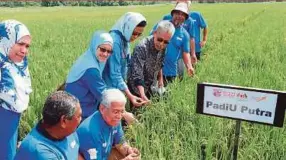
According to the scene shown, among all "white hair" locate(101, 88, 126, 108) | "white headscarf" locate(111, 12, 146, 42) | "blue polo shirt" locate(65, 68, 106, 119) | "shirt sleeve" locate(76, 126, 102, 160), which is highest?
"white headscarf" locate(111, 12, 146, 42)

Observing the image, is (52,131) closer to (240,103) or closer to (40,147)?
(40,147)

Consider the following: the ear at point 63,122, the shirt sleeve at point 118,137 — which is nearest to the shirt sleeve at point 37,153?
the ear at point 63,122

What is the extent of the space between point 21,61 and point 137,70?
117cm

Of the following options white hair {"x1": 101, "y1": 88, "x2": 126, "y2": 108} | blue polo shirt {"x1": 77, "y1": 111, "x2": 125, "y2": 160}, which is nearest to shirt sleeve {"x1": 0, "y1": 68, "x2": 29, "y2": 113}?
blue polo shirt {"x1": 77, "y1": 111, "x2": 125, "y2": 160}

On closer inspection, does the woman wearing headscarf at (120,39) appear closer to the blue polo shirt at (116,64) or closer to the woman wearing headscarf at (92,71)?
the blue polo shirt at (116,64)

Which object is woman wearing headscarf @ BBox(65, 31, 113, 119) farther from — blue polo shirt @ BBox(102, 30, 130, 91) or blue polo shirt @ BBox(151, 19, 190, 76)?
blue polo shirt @ BBox(151, 19, 190, 76)

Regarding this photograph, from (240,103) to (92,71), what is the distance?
43.5 inches

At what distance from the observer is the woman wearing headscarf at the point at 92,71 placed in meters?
3.03

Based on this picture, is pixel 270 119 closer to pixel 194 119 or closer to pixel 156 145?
pixel 156 145

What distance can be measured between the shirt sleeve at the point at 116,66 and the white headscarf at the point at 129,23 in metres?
0.11

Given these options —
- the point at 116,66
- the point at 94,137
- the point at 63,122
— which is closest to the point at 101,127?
the point at 94,137

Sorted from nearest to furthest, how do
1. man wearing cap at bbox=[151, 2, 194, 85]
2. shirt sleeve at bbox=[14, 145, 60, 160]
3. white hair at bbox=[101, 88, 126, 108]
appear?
shirt sleeve at bbox=[14, 145, 60, 160] < white hair at bbox=[101, 88, 126, 108] < man wearing cap at bbox=[151, 2, 194, 85]

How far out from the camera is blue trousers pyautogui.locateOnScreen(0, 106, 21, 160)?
9.50ft

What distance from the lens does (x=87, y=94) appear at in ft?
10.3
